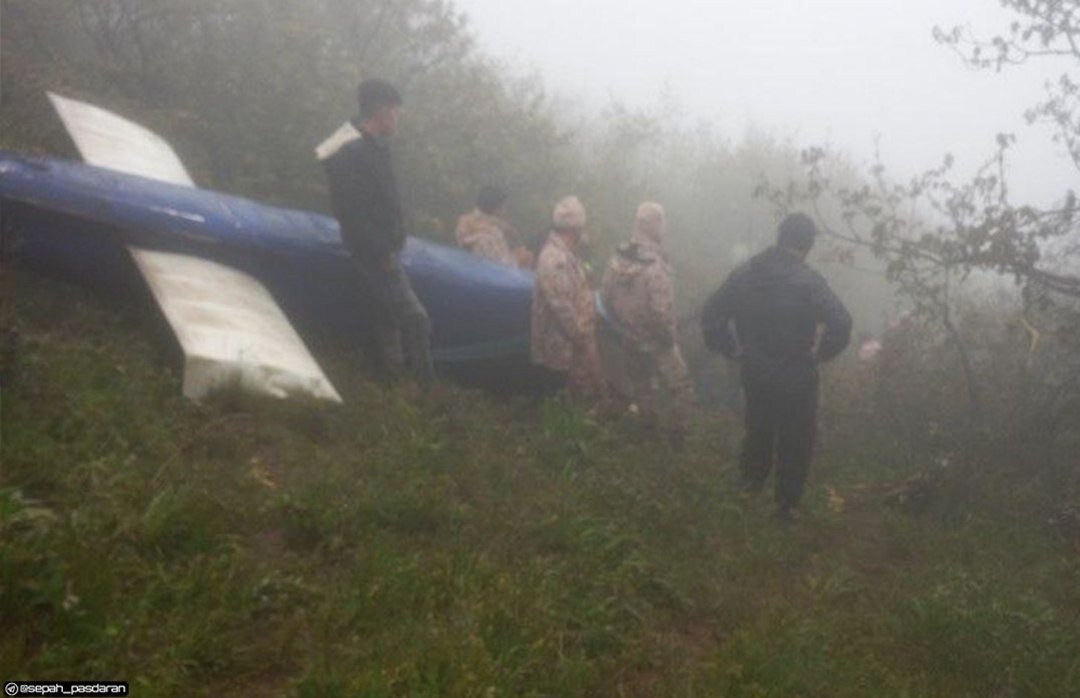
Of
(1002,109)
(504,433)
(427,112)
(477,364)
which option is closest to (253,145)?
(427,112)

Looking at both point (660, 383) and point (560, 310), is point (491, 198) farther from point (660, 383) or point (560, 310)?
point (660, 383)

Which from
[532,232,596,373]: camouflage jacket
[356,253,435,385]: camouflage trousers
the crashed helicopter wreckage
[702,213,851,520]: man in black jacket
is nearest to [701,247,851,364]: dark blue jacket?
[702,213,851,520]: man in black jacket

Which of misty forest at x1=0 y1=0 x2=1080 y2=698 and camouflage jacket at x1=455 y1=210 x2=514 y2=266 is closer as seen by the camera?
misty forest at x1=0 y1=0 x2=1080 y2=698

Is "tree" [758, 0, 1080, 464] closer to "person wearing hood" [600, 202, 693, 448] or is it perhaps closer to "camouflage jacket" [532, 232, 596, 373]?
"person wearing hood" [600, 202, 693, 448]

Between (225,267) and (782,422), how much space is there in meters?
4.22

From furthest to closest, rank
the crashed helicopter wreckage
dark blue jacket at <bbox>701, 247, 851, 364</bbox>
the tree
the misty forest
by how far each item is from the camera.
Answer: the tree
dark blue jacket at <bbox>701, 247, 851, 364</bbox>
the crashed helicopter wreckage
the misty forest

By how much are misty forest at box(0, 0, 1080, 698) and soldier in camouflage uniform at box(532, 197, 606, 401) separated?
258 mm

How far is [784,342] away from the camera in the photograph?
641 centimetres

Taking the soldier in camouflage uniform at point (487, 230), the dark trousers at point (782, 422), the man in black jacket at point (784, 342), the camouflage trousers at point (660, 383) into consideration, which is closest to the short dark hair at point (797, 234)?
the man in black jacket at point (784, 342)

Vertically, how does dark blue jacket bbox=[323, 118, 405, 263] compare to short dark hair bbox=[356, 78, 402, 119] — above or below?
below

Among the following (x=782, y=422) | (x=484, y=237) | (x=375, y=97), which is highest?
(x=375, y=97)

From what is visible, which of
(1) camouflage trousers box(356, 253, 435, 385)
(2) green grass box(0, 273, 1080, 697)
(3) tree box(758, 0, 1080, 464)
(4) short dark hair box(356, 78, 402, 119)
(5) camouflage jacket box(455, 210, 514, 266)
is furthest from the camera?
(5) camouflage jacket box(455, 210, 514, 266)

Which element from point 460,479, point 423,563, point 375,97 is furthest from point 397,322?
point 423,563

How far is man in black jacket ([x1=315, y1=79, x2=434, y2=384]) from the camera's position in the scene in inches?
255
